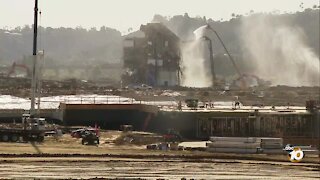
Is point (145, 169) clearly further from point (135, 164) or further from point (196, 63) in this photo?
point (196, 63)

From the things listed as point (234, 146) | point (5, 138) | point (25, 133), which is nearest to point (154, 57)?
point (5, 138)

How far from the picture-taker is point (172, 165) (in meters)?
33.7

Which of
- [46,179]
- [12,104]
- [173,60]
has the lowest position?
[46,179]

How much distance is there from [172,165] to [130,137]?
534 inches

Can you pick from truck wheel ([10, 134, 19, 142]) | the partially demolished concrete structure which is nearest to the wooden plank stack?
truck wheel ([10, 134, 19, 142])

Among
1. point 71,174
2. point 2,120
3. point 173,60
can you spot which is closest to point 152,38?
point 173,60

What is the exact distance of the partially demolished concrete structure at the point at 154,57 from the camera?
391 ft

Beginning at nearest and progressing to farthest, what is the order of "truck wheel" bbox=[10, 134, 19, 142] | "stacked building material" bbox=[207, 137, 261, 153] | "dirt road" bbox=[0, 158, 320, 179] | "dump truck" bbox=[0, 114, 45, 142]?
"dirt road" bbox=[0, 158, 320, 179], "stacked building material" bbox=[207, 137, 261, 153], "dump truck" bbox=[0, 114, 45, 142], "truck wheel" bbox=[10, 134, 19, 142]

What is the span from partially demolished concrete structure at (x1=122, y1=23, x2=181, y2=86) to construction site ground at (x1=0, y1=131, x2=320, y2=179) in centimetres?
7752

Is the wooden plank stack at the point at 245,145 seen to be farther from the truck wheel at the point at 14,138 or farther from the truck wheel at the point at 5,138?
the truck wheel at the point at 5,138

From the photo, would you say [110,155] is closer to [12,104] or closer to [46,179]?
[46,179]

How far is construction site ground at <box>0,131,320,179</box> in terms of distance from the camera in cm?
3008

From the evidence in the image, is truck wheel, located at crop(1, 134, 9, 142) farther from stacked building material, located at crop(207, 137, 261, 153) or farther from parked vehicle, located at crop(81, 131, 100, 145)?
stacked building material, located at crop(207, 137, 261, 153)

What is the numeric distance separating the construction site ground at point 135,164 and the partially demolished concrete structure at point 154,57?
77520mm
